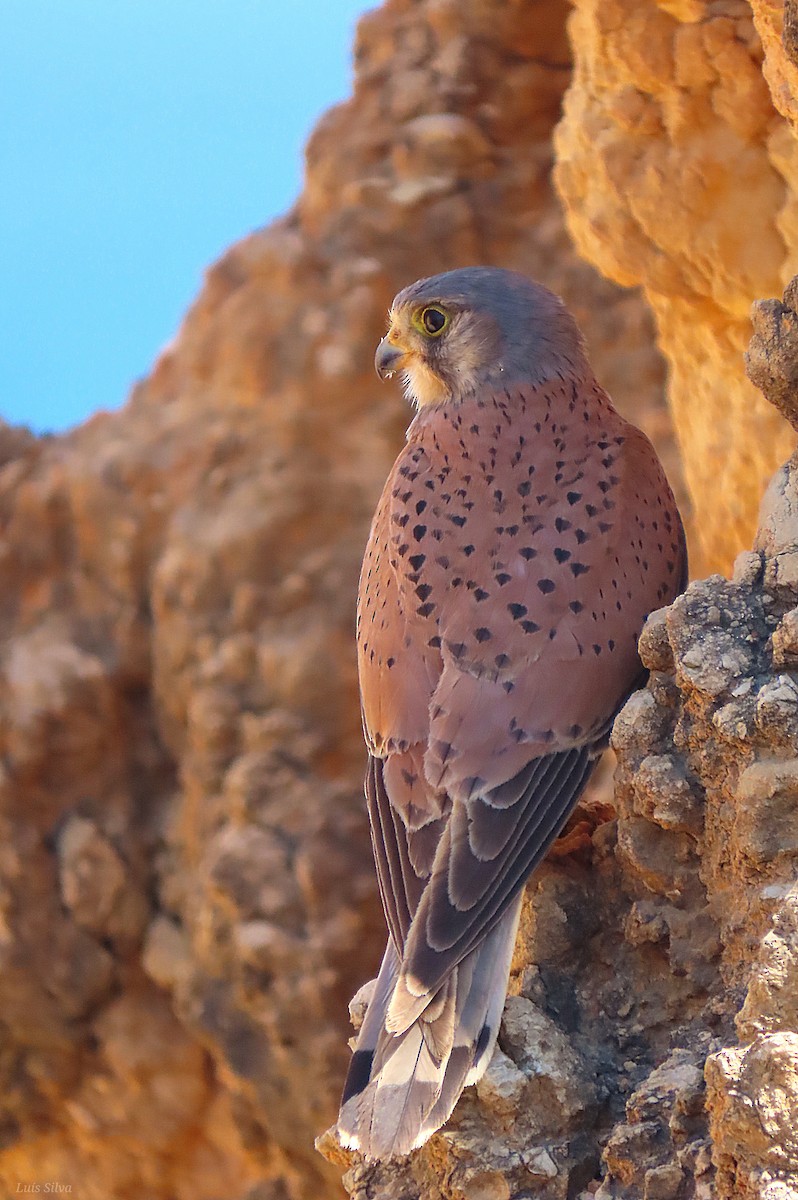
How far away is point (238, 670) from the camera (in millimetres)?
5434

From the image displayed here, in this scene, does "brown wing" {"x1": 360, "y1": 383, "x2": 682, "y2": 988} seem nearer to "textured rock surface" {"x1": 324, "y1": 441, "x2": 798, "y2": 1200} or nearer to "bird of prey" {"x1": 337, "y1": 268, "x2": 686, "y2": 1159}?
"bird of prey" {"x1": 337, "y1": 268, "x2": 686, "y2": 1159}

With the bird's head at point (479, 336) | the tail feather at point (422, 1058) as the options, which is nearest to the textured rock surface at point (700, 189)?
the bird's head at point (479, 336)

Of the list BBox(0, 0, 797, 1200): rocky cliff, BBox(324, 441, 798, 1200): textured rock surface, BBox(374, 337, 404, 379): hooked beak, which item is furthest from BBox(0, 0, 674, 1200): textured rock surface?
BBox(324, 441, 798, 1200): textured rock surface

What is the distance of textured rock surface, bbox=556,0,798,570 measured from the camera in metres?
3.01

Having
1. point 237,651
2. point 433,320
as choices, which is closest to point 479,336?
point 433,320

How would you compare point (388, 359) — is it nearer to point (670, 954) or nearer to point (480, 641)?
point (480, 641)

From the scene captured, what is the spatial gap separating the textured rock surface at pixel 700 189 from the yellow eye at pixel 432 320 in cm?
92

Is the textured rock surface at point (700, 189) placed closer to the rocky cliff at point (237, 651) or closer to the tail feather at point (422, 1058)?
the rocky cliff at point (237, 651)

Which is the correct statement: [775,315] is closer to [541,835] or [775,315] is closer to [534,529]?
[534,529]

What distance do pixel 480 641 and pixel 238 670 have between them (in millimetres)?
3539

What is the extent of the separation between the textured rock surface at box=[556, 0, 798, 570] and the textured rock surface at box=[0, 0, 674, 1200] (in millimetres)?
1770

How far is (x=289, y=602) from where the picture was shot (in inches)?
214

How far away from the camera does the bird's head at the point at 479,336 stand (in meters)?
2.34

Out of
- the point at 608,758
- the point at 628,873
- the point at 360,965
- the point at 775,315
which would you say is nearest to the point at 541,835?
the point at 628,873
